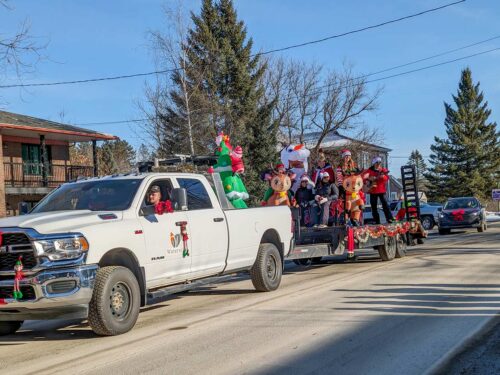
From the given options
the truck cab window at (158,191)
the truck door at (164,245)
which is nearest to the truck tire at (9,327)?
the truck door at (164,245)

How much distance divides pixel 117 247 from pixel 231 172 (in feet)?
16.3

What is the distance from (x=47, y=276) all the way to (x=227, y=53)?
33914mm

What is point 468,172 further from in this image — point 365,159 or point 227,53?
point 227,53

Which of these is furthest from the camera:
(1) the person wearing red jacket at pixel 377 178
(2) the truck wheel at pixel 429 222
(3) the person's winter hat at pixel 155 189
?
(2) the truck wheel at pixel 429 222

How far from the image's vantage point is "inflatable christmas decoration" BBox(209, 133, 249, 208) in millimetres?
11211

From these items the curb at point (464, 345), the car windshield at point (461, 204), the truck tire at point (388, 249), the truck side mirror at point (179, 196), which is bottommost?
the curb at point (464, 345)

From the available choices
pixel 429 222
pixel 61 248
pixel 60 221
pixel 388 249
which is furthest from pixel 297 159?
pixel 429 222

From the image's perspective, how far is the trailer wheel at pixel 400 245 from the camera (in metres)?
14.8

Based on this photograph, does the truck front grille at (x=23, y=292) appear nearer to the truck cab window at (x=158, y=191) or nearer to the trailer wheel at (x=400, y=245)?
the truck cab window at (x=158, y=191)

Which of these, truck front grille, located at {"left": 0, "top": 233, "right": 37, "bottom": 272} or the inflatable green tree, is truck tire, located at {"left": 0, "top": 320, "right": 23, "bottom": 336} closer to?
truck front grille, located at {"left": 0, "top": 233, "right": 37, "bottom": 272}

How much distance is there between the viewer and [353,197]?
13.3 m

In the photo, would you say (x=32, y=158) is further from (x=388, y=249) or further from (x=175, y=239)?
(x=175, y=239)

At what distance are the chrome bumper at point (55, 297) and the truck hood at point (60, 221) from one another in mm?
446

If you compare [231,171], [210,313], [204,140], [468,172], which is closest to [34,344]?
[210,313]
